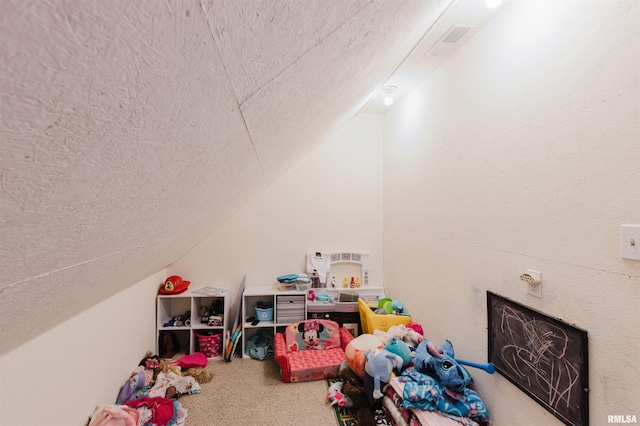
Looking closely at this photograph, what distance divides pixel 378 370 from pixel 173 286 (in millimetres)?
1992

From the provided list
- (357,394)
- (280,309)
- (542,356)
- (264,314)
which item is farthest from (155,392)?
(542,356)

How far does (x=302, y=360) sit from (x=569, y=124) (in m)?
2.39

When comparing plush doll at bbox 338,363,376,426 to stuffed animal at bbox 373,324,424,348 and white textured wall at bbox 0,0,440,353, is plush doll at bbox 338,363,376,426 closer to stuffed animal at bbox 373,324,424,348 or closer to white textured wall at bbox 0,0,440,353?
stuffed animal at bbox 373,324,424,348

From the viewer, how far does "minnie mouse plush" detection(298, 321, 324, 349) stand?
273cm

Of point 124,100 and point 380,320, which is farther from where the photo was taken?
point 380,320

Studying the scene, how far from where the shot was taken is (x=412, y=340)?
7.65 ft

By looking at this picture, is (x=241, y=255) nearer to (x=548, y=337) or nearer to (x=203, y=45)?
(x=548, y=337)

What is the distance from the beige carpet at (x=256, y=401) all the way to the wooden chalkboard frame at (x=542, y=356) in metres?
1.17

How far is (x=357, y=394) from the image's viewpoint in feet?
6.86

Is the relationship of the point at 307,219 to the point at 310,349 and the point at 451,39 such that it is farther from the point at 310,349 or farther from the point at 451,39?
the point at 451,39

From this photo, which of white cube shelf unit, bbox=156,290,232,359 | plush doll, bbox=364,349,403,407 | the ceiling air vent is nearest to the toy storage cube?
plush doll, bbox=364,349,403,407

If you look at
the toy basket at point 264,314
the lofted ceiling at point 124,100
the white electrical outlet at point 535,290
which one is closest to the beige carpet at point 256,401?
the toy basket at point 264,314

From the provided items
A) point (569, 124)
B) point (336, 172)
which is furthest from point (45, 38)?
point (336, 172)

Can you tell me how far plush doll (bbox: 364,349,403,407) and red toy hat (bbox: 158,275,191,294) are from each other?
6.16ft
